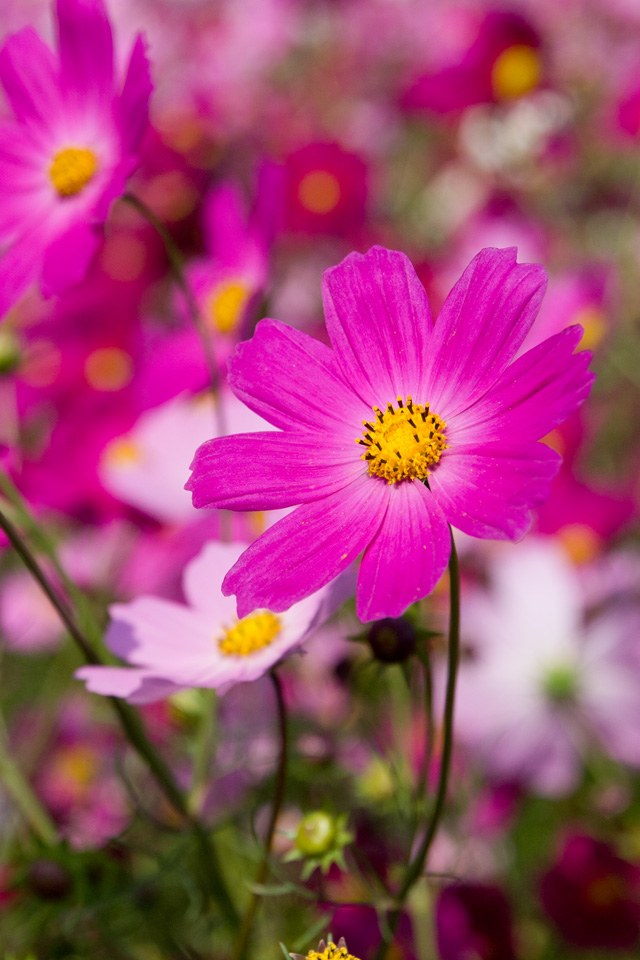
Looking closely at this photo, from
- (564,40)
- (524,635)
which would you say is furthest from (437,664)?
(564,40)

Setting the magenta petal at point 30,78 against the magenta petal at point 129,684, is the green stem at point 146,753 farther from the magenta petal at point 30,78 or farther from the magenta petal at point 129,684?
the magenta petal at point 30,78

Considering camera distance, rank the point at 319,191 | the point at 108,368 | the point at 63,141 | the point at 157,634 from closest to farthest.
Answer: the point at 157,634 < the point at 63,141 < the point at 108,368 < the point at 319,191

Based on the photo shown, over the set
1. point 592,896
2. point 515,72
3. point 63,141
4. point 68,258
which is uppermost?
point 515,72

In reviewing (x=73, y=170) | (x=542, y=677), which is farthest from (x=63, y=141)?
(x=542, y=677)

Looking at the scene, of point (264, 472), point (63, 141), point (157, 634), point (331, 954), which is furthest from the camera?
point (63, 141)

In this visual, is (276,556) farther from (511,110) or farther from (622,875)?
(511,110)

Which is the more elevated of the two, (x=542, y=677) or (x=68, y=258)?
(x=68, y=258)

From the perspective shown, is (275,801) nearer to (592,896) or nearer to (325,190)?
(592,896)
